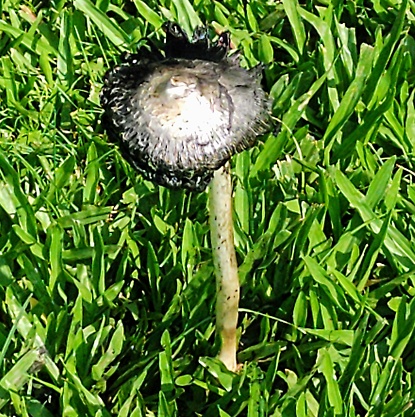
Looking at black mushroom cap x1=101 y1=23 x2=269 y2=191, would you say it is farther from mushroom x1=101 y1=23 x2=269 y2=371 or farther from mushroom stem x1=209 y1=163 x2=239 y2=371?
mushroom stem x1=209 y1=163 x2=239 y2=371

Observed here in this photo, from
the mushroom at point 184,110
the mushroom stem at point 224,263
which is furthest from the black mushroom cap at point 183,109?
the mushroom stem at point 224,263

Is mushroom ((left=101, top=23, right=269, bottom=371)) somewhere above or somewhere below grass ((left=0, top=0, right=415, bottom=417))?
above

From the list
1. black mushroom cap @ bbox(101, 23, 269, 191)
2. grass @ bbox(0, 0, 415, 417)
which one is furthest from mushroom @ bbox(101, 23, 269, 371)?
grass @ bbox(0, 0, 415, 417)

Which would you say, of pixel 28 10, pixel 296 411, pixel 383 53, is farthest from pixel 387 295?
pixel 28 10

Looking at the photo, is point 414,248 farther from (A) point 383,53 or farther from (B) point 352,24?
(B) point 352,24

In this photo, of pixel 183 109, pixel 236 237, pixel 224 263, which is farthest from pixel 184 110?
pixel 236 237
